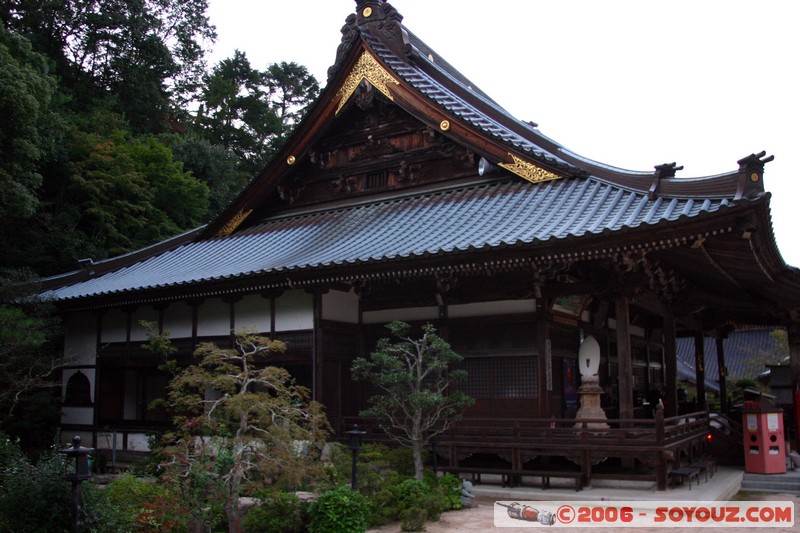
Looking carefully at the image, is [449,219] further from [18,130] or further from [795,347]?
[18,130]

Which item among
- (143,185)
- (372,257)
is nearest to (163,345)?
(372,257)

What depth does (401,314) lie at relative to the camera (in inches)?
570

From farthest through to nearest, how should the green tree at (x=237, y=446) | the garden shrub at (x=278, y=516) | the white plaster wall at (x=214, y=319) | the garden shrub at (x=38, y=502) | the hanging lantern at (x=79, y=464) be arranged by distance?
the white plaster wall at (x=214, y=319) < the garden shrub at (x=278, y=516) < the green tree at (x=237, y=446) < the garden shrub at (x=38, y=502) < the hanging lantern at (x=79, y=464)

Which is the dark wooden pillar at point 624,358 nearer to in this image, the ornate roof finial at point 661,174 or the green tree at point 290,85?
the ornate roof finial at point 661,174

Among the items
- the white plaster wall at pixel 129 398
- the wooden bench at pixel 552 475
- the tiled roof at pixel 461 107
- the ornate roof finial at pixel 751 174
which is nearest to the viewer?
the ornate roof finial at pixel 751 174

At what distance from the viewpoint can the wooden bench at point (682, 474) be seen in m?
11.2

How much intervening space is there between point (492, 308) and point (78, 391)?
1143 centimetres

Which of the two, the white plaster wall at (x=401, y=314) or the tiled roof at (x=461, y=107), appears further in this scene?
the tiled roof at (x=461, y=107)

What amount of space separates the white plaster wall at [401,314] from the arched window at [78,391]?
26.2 feet

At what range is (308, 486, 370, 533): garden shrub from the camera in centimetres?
817

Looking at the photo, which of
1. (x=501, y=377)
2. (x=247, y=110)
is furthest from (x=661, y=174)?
(x=247, y=110)

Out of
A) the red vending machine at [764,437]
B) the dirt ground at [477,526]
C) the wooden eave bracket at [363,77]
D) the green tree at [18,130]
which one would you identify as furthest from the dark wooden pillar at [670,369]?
the green tree at [18,130]

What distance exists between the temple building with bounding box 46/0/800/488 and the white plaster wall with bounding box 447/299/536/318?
0.04 metres

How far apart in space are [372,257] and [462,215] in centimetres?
272
